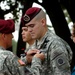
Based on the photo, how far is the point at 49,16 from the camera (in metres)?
12.9

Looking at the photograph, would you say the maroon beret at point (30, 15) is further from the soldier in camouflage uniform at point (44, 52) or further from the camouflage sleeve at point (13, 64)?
the camouflage sleeve at point (13, 64)

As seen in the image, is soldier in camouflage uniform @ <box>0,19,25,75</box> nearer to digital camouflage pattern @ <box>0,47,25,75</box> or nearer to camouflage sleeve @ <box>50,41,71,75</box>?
digital camouflage pattern @ <box>0,47,25,75</box>

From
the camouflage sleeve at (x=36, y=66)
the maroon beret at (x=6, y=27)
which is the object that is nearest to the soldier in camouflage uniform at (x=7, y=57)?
the maroon beret at (x=6, y=27)

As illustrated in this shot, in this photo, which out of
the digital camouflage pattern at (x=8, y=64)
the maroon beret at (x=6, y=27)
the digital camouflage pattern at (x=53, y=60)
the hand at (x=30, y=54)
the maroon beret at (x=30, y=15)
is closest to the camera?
the digital camouflage pattern at (x=8, y=64)

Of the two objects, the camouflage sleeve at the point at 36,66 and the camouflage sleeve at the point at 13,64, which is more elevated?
the camouflage sleeve at the point at 13,64

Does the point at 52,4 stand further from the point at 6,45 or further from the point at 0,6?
the point at 6,45

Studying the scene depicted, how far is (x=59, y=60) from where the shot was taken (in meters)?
4.74

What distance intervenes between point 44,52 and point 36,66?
0.94ft

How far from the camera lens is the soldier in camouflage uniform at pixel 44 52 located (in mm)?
4727

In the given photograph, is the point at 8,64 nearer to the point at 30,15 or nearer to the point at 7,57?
the point at 7,57

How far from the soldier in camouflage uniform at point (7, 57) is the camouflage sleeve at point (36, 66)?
0.15m

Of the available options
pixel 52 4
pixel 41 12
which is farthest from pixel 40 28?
pixel 52 4

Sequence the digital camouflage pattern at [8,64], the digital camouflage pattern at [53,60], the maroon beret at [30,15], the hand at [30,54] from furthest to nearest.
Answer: the maroon beret at [30,15], the hand at [30,54], the digital camouflage pattern at [53,60], the digital camouflage pattern at [8,64]

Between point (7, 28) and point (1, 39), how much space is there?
154 millimetres
